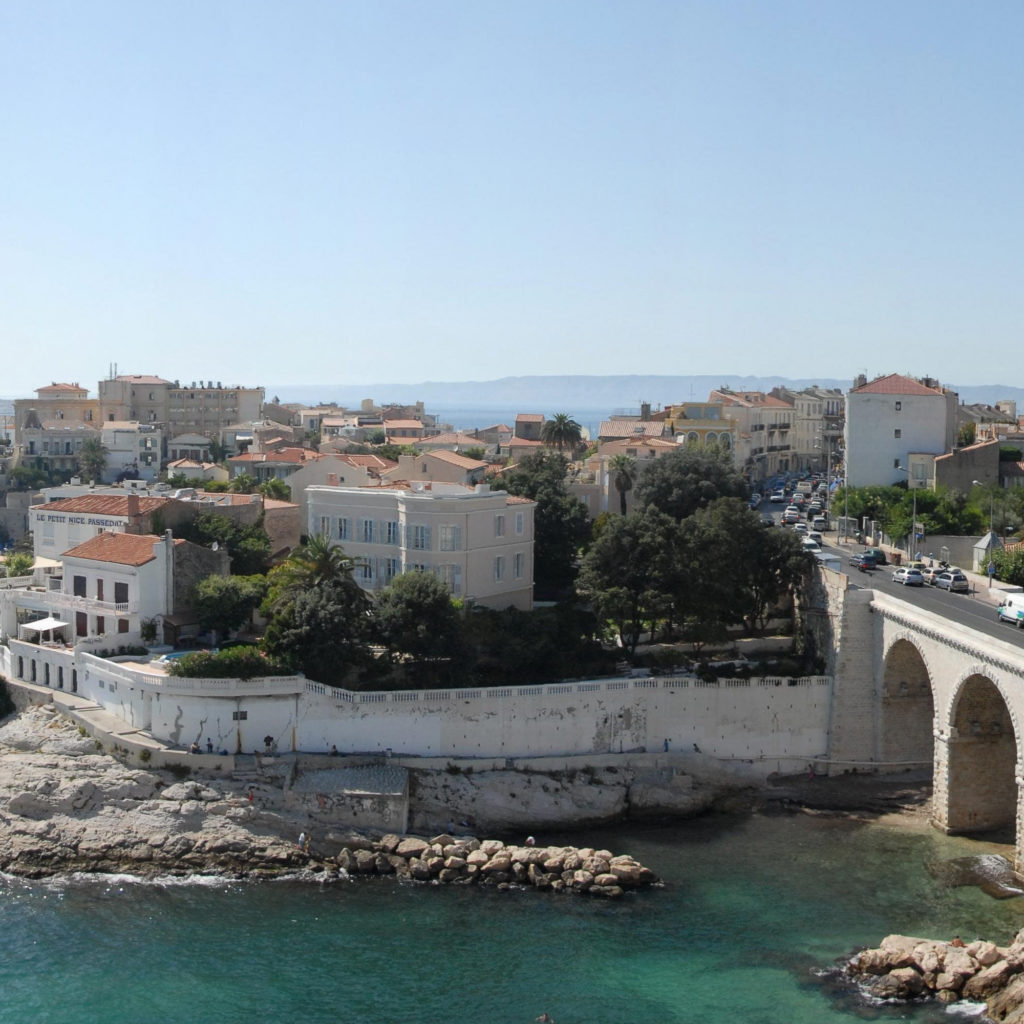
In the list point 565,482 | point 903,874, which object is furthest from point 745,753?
point 565,482

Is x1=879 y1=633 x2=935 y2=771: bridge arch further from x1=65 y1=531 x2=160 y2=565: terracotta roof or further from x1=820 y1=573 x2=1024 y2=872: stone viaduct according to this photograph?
x1=65 y1=531 x2=160 y2=565: terracotta roof

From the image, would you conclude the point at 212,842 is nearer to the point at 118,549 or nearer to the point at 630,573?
the point at 118,549

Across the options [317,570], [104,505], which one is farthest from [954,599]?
[104,505]

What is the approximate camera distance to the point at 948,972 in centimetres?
3441

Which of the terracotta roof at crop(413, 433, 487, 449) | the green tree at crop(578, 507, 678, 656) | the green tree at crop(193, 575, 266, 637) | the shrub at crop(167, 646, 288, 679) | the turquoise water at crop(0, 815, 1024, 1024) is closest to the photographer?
the turquoise water at crop(0, 815, 1024, 1024)

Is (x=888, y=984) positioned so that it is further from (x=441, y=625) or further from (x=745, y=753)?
(x=441, y=625)

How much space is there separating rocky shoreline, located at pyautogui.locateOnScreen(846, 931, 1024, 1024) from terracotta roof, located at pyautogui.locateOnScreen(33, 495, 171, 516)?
119 feet

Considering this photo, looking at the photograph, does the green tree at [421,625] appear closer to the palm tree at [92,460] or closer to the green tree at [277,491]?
the green tree at [277,491]

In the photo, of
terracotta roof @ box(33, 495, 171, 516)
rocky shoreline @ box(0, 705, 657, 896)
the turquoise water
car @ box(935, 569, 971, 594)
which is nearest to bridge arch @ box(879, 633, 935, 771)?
car @ box(935, 569, 971, 594)

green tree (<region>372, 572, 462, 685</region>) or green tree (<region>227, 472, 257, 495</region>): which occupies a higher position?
green tree (<region>227, 472, 257, 495</region>)

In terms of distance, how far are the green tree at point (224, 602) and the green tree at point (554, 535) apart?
1444 centimetres

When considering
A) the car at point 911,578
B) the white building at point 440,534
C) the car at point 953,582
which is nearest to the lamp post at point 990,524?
the car at point 953,582

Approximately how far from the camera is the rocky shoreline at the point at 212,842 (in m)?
41.8

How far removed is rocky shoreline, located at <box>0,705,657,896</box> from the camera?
4181 cm
